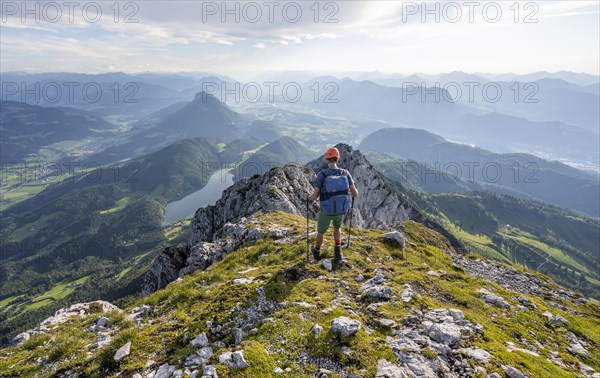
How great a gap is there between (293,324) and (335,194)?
6.47 m

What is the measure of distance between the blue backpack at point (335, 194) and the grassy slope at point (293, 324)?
3.29 meters

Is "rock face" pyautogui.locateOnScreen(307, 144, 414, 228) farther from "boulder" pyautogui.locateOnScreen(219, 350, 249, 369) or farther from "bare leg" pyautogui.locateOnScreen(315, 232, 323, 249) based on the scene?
"boulder" pyautogui.locateOnScreen(219, 350, 249, 369)

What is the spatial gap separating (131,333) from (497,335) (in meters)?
13.7

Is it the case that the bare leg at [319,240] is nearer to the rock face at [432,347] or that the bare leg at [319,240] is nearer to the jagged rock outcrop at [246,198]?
the rock face at [432,347]

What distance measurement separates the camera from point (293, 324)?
10.3 metres

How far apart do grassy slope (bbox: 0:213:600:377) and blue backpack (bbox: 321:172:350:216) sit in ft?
10.8

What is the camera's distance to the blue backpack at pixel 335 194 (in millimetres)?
14453

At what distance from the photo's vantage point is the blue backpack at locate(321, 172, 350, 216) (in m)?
14.5

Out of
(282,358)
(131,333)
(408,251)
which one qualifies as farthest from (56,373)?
(408,251)

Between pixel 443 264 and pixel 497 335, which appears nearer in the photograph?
pixel 497 335

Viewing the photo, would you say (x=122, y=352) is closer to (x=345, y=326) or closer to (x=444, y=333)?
(x=345, y=326)

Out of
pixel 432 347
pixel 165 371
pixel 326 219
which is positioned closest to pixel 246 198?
pixel 326 219

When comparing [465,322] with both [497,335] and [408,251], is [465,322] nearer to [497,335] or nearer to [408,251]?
[497,335]

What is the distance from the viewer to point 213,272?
17.6m
